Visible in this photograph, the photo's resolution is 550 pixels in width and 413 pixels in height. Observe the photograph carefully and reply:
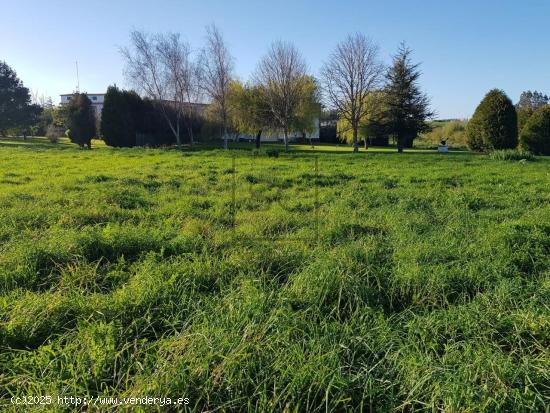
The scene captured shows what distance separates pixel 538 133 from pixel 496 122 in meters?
3.18

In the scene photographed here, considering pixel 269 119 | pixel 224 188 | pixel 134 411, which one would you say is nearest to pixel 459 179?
pixel 224 188

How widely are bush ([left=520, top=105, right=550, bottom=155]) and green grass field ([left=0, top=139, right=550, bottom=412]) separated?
75.3 ft

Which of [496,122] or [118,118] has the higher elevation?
[118,118]

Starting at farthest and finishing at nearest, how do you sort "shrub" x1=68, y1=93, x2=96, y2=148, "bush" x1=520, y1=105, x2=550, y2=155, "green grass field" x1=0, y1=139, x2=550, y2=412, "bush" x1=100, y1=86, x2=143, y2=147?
"shrub" x1=68, y1=93, x2=96, y2=148 < "bush" x1=100, y1=86, x2=143, y2=147 < "bush" x1=520, y1=105, x2=550, y2=155 < "green grass field" x1=0, y1=139, x2=550, y2=412

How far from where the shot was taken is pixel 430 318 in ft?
9.66

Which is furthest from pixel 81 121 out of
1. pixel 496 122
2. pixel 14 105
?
pixel 496 122

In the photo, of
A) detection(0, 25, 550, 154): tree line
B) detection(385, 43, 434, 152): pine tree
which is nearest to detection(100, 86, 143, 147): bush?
detection(0, 25, 550, 154): tree line

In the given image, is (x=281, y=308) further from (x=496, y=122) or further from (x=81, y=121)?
(x=81, y=121)

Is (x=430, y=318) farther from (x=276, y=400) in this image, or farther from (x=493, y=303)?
(x=276, y=400)

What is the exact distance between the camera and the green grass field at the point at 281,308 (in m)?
2.20

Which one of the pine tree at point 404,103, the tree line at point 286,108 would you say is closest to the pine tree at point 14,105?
the tree line at point 286,108

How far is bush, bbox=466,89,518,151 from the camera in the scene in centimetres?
2431

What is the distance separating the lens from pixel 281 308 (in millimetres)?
2957

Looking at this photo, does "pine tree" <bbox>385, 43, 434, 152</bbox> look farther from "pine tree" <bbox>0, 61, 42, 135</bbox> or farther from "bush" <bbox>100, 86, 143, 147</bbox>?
"pine tree" <bbox>0, 61, 42, 135</bbox>
